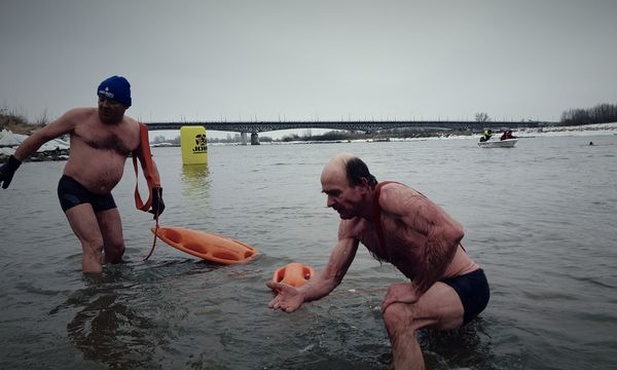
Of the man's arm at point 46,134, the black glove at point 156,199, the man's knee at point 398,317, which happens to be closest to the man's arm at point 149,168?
the black glove at point 156,199

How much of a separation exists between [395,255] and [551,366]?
1.25m

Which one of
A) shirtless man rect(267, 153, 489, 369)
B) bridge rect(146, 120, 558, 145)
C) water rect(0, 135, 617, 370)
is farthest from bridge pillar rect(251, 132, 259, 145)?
shirtless man rect(267, 153, 489, 369)

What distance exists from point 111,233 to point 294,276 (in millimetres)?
2639

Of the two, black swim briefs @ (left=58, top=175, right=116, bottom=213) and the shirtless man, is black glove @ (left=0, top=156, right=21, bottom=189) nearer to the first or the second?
black swim briefs @ (left=58, top=175, right=116, bottom=213)

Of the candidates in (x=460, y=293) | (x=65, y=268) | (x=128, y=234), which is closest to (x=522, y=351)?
(x=460, y=293)

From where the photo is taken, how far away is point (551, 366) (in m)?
2.91

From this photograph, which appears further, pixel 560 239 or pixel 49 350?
pixel 560 239

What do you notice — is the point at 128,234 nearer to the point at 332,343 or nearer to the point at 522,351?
the point at 332,343

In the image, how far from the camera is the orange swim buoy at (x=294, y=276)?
4.42 meters

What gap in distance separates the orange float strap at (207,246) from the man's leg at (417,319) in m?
3.41

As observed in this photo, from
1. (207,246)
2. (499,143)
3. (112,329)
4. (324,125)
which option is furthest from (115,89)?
(324,125)

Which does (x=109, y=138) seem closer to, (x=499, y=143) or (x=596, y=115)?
(x=499, y=143)

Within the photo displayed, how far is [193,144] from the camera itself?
27.0m

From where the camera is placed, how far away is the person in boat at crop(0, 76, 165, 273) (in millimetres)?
4945
